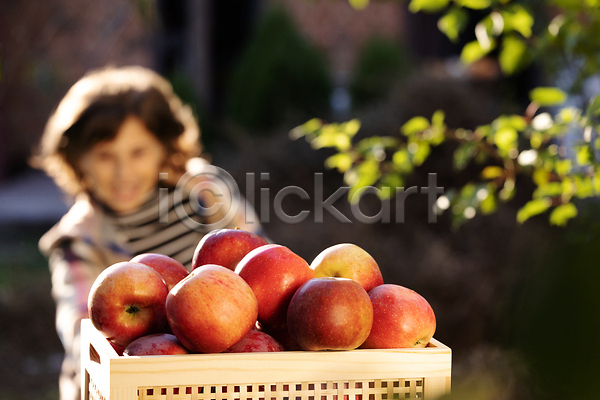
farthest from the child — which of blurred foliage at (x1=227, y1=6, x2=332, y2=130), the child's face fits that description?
blurred foliage at (x1=227, y1=6, x2=332, y2=130)

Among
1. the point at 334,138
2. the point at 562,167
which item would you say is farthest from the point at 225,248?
the point at 562,167

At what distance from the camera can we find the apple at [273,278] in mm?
942

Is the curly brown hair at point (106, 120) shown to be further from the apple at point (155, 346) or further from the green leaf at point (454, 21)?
the apple at point (155, 346)

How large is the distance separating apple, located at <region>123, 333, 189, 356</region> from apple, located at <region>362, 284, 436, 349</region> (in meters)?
0.30

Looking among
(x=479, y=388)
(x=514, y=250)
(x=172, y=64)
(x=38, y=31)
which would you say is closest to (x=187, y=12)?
(x=172, y=64)

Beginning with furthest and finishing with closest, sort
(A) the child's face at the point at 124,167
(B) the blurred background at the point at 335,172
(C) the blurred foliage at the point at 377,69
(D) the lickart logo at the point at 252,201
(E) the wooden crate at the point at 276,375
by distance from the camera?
(C) the blurred foliage at the point at 377,69 < (D) the lickart logo at the point at 252,201 < (A) the child's face at the point at 124,167 < (E) the wooden crate at the point at 276,375 < (B) the blurred background at the point at 335,172

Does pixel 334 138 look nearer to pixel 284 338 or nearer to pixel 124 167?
pixel 284 338

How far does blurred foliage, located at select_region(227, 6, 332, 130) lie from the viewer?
5941 mm

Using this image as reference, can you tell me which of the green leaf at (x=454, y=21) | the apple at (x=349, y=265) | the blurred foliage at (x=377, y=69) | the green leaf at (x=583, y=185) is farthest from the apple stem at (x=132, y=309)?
the blurred foliage at (x=377, y=69)

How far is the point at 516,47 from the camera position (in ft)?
5.57

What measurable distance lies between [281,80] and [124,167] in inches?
151

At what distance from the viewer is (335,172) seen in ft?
14.2

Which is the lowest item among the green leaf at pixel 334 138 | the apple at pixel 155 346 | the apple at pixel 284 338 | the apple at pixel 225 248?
the apple at pixel 284 338

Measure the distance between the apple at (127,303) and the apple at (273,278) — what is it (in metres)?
0.15
